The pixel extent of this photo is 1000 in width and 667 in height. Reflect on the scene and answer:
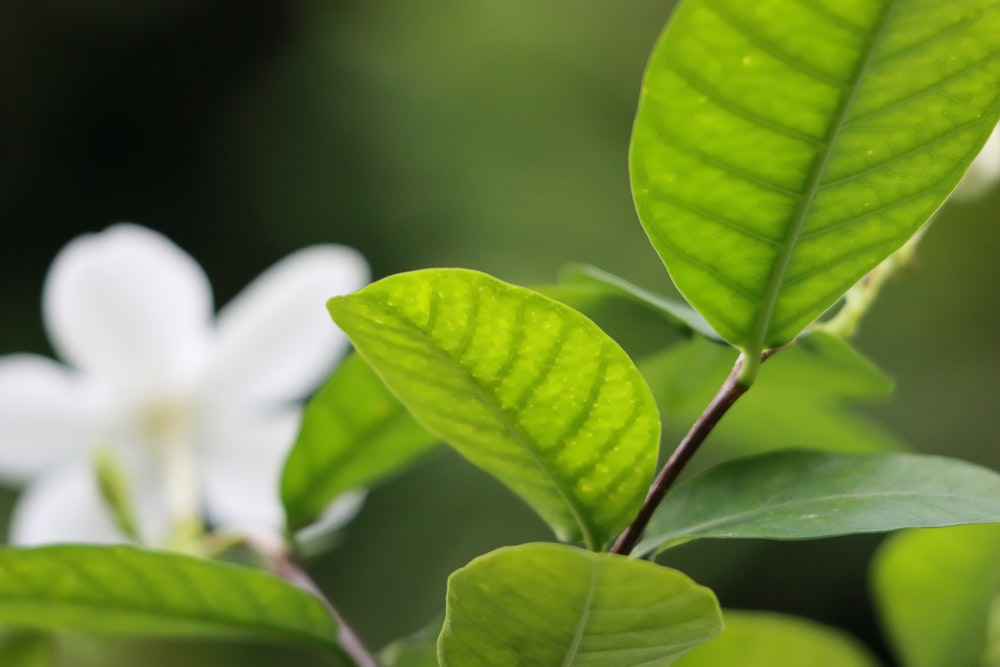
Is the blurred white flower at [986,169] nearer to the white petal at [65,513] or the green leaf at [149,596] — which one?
the green leaf at [149,596]

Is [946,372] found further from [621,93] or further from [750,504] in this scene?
[750,504]

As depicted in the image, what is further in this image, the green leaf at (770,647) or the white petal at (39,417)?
the white petal at (39,417)

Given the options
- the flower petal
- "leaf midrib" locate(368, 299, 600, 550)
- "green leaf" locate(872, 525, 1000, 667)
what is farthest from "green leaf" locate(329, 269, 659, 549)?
the flower petal

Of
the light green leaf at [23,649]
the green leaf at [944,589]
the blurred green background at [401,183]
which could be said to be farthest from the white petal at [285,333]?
the blurred green background at [401,183]

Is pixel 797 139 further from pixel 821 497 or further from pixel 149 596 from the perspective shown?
pixel 149 596

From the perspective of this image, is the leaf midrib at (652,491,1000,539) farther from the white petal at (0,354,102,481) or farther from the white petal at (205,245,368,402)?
the white petal at (0,354,102,481)
